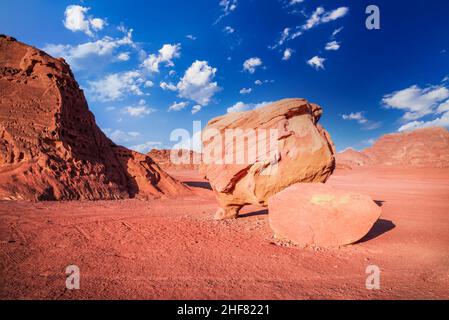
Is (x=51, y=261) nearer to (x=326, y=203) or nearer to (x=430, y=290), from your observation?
(x=326, y=203)

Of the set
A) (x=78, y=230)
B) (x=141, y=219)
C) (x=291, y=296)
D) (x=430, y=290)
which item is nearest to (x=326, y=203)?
(x=430, y=290)

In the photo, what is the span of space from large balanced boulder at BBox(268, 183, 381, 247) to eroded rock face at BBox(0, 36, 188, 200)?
869 cm

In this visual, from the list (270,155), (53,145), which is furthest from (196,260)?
(53,145)

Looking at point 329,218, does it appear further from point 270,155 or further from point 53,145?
point 53,145

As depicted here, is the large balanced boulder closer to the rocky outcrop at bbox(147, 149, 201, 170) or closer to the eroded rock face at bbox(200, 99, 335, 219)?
the eroded rock face at bbox(200, 99, 335, 219)

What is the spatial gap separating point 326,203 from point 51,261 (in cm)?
494

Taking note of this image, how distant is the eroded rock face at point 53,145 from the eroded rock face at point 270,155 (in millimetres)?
6566

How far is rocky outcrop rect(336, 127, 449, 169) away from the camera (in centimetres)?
4856

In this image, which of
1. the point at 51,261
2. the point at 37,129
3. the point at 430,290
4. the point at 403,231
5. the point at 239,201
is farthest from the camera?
the point at 37,129

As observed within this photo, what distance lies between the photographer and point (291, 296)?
9.98 feet

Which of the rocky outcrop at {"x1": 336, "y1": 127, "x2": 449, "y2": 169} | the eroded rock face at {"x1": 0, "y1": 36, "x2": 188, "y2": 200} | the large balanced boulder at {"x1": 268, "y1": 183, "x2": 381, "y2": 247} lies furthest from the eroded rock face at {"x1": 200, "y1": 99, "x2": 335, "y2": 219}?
the rocky outcrop at {"x1": 336, "y1": 127, "x2": 449, "y2": 169}

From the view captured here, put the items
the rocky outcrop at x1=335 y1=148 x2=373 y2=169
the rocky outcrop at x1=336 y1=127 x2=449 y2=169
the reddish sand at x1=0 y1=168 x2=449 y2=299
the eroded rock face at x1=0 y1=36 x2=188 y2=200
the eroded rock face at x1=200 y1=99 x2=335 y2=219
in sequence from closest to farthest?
1. the reddish sand at x1=0 y1=168 x2=449 y2=299
2. the eroded rock face at x1=200 y1=99 x2=335 y2=219
3. the eroded rock face at x1=0 y1=36 x2=188 y2=200
4. the rocky outcrop at x1=336 y1=127 x2=449 y2=169
5. the rocky outcrop at x1=335 y1=148 x2=373 y2=169

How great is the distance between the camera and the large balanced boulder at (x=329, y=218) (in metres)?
5.09

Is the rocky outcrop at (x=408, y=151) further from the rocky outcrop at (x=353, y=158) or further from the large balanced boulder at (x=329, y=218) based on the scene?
the large balanced boulder at (x=329, y=218)
